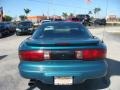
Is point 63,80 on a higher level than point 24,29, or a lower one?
higher

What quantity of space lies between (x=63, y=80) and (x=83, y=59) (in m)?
0.59

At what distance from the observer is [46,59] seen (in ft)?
20.9

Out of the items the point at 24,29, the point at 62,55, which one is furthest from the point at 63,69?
the point at 24,29

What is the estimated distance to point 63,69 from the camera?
6.22m

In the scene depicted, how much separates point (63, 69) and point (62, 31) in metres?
1.86

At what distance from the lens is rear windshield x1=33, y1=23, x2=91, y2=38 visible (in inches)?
300

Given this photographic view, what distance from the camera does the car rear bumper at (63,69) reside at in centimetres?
622

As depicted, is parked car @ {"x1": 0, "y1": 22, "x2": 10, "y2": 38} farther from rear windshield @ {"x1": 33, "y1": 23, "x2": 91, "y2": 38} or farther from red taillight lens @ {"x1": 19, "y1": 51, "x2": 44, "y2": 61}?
red taillight lens @ {"x1": 19, "y1": 51, "x2": 44, "y2": 61}

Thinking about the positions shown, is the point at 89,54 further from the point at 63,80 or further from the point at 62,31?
the point at 62,31

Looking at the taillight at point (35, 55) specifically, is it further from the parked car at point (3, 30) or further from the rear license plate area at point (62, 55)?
the parked car at point (3, 30)

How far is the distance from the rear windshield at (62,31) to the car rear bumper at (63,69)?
4.44ft

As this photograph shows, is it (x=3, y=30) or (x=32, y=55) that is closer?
(x=32, y=55)

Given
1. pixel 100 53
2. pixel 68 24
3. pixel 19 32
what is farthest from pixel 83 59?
pixel 19 32

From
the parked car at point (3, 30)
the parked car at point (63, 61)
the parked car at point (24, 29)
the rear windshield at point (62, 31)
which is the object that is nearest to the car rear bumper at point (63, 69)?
the parked car at point (63, 61)
